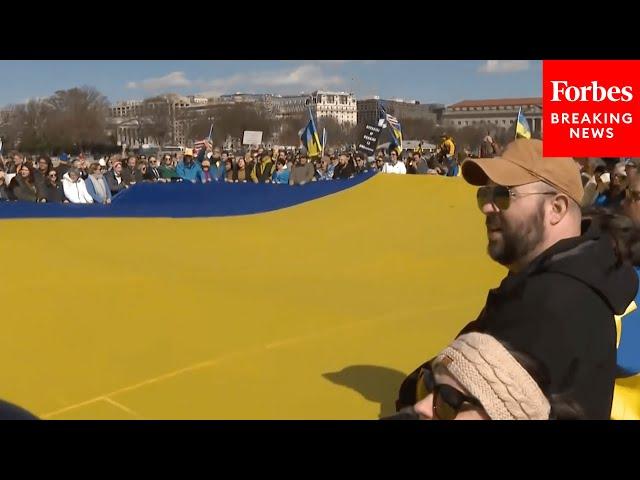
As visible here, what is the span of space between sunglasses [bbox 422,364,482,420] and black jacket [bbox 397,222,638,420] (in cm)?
14

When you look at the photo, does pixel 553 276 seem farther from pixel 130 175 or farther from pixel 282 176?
pixel 282 176

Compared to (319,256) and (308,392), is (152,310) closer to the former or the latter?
(308,392)

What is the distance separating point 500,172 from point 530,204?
0.33 feet

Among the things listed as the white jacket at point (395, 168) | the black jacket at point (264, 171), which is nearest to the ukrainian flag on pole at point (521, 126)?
the white jacket at point (395, 168)

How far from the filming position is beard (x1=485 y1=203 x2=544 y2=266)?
151 cm

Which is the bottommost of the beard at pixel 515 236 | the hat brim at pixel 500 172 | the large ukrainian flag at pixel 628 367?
the large ukrainian flag at pixel 628 367

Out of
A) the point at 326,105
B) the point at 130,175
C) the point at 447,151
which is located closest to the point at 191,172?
the point at 130,175

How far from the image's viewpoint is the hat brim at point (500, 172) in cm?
153

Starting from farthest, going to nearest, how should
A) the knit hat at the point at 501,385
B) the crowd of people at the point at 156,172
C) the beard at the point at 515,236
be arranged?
the crowd of people at the point at 156,172 < the beard at the point at 515,236 < the knit hat at the point at 501,385

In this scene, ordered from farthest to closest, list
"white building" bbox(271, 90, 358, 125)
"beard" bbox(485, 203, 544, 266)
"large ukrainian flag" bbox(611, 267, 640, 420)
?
"white building" bbox(271, 90, 358, 125), "large ukrainian flag" bbox(611, 267, 640, 420), "beard" bbox(485, 203, 544, 266)

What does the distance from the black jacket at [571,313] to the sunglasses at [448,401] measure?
0.14 m

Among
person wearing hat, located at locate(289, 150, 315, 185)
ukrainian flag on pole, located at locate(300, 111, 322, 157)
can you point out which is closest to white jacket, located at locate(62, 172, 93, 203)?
person wearing hat, located at locate(289, 150, 315, 185)

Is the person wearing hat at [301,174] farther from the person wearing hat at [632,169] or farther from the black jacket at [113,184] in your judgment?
the person wearing hat at [632,169]

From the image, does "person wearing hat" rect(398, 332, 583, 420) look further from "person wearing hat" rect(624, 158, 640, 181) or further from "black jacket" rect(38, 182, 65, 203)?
"black jacket" rect(38, 182, 65, 203)
